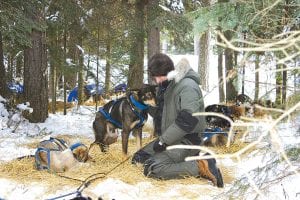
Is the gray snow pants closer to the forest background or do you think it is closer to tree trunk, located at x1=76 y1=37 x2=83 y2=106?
the forest background

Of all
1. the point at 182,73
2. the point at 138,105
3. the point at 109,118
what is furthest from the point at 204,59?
the point at 182,73

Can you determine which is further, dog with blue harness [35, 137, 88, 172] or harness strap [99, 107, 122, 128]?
harness strap [99, 107, 122, 128]

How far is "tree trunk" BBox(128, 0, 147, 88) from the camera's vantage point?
1213 centimetres

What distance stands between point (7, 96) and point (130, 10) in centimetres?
489

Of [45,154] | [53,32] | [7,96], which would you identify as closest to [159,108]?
[45,154]

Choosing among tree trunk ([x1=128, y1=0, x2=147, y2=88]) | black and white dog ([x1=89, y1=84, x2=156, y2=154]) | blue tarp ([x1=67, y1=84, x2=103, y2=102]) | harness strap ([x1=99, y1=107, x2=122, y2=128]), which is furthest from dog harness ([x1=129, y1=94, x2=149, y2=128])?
blue tarp ([x1=67, y1=84, x2=103, y2=102])

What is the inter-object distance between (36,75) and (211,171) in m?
6.37

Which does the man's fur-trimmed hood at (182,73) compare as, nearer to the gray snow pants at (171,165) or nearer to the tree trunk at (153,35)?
the gray snow pants at (171,165)

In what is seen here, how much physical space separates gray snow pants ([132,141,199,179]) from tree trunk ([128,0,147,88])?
23.0 feet

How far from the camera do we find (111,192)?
15.0 feet

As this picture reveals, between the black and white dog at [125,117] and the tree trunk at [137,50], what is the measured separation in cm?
557

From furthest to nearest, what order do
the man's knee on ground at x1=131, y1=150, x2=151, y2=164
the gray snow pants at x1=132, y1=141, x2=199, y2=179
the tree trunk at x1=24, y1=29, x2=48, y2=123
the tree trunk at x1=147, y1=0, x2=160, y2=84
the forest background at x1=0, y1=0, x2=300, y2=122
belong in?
1. the tree trunk at x1=147, y1=0, x2=160, y2=84
2. the tree trunk at x1=24, y1=29, x2=48, y2=123
3. the forest background at x1=0, y1=0, x2=300, y2=122
4. the man's knee on ground at x1=131, y1=150, x2=151, y2=164
5. the gray snow pants at x1=132, y1=141, x2=199, y2=179

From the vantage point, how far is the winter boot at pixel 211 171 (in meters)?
4.88

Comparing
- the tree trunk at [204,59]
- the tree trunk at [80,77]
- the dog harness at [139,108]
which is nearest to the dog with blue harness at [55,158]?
the dog harness at [139,108]
